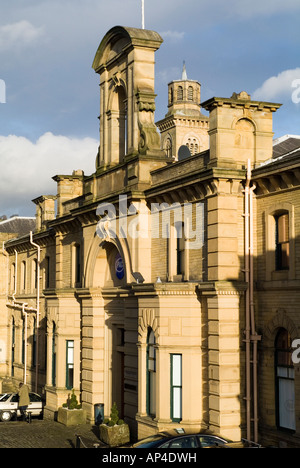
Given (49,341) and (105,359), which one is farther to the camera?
(49,341)

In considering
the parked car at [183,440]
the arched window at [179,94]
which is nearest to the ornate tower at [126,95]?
the parked car at [183,440]

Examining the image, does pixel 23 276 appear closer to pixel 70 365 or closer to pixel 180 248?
pixel 70 365

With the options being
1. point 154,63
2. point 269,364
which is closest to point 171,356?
point 269,364

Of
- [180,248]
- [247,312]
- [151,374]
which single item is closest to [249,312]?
[247,312]

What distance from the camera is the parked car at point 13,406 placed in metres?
34.3

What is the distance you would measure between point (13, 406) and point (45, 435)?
545 cm

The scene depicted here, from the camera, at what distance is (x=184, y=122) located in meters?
102

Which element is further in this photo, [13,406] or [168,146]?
[168,146]

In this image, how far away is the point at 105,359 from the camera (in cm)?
3203

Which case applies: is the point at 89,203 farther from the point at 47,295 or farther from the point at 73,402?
the point at 73,402

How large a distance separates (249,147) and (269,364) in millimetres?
7224

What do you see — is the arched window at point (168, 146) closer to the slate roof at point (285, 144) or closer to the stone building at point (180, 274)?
the stone building at point (180, 274)

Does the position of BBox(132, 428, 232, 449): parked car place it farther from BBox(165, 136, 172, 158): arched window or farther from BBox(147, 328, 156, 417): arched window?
BBox(165, 136, 172, 158): arched window

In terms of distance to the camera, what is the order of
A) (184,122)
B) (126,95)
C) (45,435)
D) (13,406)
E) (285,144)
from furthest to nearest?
(184,122) < (13,406) < (126,95) < (45,435) < (285,144)
